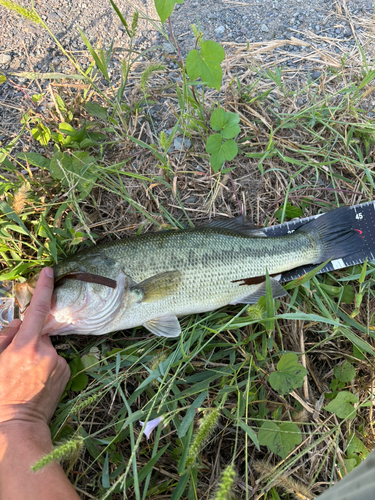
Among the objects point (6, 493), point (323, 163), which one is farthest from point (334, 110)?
point (6, 493)

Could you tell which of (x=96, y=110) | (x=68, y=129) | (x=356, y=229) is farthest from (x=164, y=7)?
(x=356, y=229)

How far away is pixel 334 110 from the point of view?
12.4ft

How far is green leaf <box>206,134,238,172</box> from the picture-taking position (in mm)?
3092

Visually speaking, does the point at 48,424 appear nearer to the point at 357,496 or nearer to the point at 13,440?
the point at 13,440

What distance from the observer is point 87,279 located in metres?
2.98

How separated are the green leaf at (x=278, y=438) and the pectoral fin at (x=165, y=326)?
1.10 meters

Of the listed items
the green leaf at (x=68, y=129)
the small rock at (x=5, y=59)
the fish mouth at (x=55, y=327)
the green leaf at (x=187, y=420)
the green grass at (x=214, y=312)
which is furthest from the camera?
the small rock at (x=5, y=59)

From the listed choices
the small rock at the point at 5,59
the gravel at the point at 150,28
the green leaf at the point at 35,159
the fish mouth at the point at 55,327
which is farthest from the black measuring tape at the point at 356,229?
the small rock at the point at 5,59

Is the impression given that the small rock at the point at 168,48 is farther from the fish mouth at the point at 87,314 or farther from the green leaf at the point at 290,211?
the fish mouth at the point at 87,314

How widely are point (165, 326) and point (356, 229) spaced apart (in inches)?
94.8

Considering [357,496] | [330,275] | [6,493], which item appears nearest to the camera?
[357,496]

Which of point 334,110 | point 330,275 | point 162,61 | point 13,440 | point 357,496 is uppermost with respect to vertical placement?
point 162,61

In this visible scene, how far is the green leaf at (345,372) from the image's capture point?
3088 millimetres

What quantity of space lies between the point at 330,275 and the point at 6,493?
3.57m
